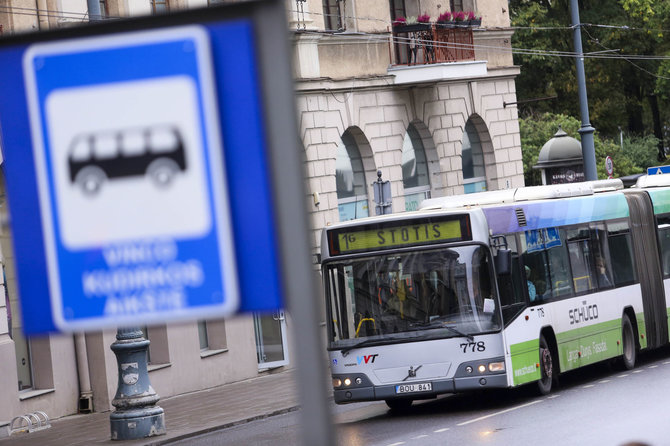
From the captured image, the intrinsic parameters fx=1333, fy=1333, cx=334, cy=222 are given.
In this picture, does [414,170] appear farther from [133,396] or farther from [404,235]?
[404,235]

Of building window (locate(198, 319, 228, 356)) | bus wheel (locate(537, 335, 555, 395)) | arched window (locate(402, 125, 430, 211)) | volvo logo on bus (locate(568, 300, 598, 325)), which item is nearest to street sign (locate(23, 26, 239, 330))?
bus wheel (locate(537, 335, 555, 395))

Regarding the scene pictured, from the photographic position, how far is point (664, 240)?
79.4 ft

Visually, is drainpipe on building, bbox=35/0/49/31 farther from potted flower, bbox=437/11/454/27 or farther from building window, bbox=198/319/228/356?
potted flower, bbox=437/11/454/27

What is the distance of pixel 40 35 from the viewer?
3.70 m

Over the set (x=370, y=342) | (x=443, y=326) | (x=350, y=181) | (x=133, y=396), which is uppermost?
(x=350, y=181)

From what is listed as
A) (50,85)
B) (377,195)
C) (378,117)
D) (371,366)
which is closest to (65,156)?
(50,85)

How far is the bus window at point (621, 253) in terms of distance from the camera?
21.9m

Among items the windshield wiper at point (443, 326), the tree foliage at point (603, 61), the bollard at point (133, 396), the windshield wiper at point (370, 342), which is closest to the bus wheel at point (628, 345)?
the windshield wiper at point (443, 326)

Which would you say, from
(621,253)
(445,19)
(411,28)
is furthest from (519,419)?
(445,19)

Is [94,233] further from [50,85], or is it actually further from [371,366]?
[371,366]

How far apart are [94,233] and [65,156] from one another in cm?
24

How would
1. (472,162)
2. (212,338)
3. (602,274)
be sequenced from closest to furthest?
1. (602,274)
2. (212,338)
3. (472,162)

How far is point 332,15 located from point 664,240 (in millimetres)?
10324

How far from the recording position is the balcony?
32094 millimetres
